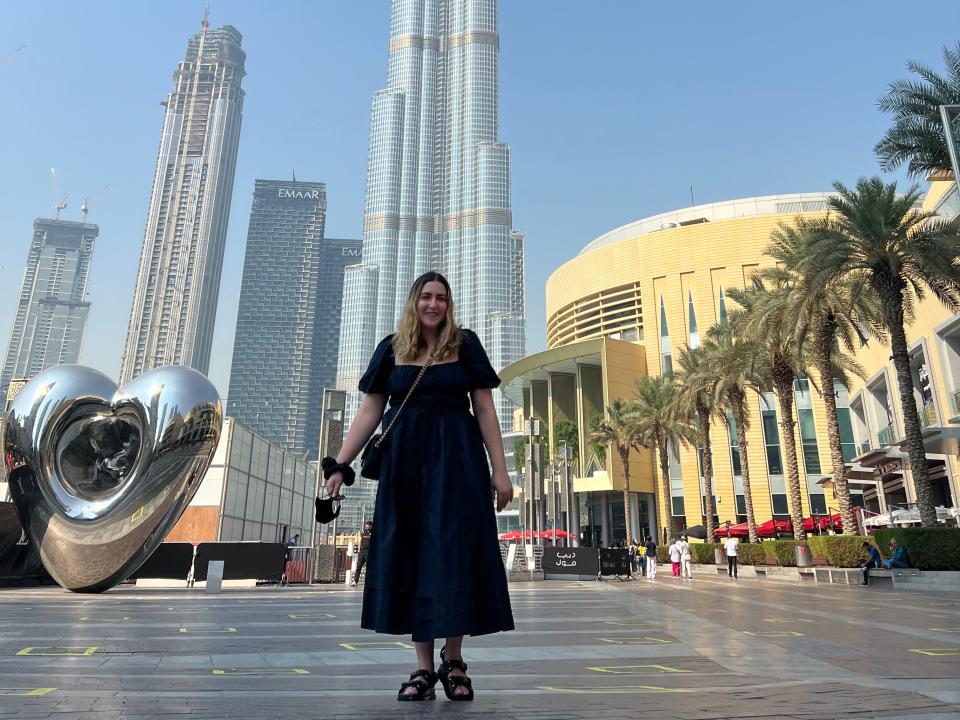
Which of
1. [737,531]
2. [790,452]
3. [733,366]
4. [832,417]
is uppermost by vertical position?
[733,366]

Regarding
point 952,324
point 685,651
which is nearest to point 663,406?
point 952,324

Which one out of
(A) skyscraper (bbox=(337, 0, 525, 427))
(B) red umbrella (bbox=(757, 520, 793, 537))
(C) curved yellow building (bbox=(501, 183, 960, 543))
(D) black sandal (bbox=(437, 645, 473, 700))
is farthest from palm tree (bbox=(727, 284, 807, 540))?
(A) skyscraper (bbox=(337, 0, 525, 427))

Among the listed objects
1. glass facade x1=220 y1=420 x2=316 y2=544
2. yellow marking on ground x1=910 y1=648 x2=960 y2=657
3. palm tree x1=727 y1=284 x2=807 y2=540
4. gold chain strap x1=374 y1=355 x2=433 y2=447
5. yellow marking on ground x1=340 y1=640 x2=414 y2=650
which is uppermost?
palm tree x1=727 y1=284 x2=807 y2=540

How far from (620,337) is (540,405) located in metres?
11.7

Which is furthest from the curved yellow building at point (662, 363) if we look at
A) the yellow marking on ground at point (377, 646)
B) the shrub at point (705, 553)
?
the yellow marking on ground at point (377, 646)

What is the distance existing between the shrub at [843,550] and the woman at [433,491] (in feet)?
80.3

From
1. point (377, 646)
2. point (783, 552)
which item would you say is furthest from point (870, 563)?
point (377, 646)

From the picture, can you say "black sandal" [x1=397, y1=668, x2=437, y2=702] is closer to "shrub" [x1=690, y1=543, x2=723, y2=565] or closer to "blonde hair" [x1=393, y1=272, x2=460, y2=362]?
"blonde hair" [x1=393, y1=272, x2=460, y2=362]

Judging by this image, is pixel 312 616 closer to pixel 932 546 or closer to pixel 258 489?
pixel 932 546

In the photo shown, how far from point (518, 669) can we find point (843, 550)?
2448 centimetres

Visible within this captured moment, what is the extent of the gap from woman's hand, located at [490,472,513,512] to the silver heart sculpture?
11.3 metres

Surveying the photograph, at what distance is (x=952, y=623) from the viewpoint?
7914 millimetres

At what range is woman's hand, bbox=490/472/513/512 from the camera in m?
3.41

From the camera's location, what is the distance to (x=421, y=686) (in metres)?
3.03
